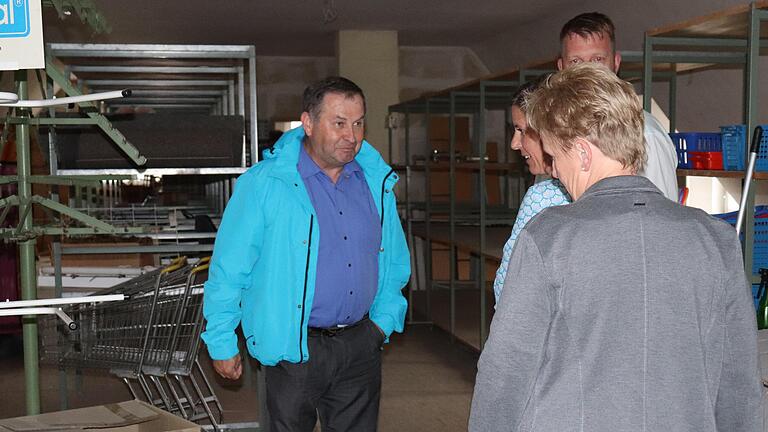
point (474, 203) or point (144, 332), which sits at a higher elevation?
point (474, 203)

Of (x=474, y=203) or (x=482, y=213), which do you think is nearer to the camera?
(x=482, y=213)

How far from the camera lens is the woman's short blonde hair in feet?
5.02

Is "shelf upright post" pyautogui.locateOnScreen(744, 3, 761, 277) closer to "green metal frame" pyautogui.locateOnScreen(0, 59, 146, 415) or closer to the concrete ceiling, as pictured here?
"green metal frame" pyautogui.locateOnScreen(0, 59, 146, 415)

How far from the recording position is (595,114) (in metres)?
1.53

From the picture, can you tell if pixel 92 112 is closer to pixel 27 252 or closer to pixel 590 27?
pixel 27 252

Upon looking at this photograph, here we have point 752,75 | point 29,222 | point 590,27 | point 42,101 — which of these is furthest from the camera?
point 752,75

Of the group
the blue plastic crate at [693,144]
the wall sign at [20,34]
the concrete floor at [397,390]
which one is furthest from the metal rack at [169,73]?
the wall sign at [20,34]

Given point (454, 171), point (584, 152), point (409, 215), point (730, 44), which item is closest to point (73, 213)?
point (584, 152)

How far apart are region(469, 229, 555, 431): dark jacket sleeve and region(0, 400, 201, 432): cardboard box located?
1089mm

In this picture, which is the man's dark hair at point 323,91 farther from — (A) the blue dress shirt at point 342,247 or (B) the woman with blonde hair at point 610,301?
(B) the woman with blonde hair at point 610,301

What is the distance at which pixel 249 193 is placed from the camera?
9.04 ft

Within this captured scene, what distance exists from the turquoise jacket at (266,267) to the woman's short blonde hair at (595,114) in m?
1.29

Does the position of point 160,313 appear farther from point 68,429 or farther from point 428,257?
point 428,257

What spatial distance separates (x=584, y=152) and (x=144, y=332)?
3.15 meters
